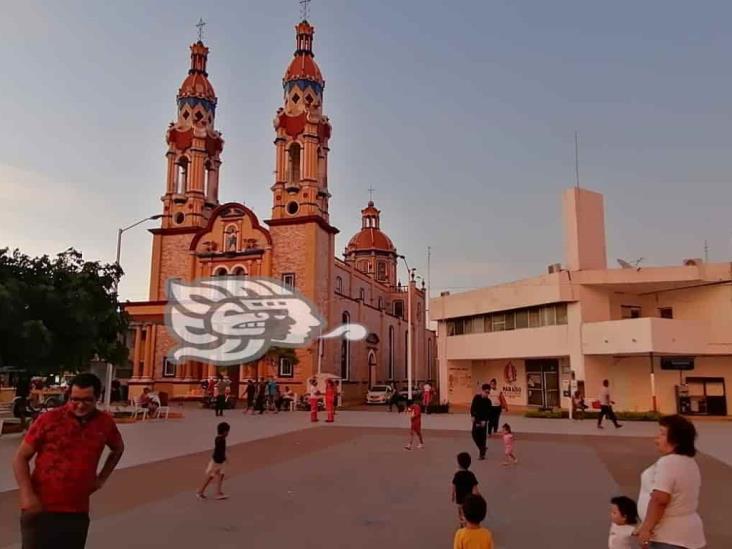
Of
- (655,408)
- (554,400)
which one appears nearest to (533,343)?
(554,400)

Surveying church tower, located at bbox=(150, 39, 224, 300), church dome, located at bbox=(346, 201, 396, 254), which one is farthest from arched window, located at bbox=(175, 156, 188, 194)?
church dome, located at bbox=(346, 201, 396, 254)

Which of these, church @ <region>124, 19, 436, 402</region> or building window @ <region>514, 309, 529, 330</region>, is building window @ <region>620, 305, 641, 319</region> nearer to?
building window @ <region>514, 309, 529, 330</region>

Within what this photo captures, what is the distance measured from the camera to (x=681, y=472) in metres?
Answer: 3.78

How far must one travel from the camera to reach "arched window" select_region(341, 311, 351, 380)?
1805 inches

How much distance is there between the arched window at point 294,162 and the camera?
45406 mm

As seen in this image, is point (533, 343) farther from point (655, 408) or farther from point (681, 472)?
point (681, 472)

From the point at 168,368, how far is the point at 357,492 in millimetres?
36896

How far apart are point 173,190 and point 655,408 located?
37.4 m

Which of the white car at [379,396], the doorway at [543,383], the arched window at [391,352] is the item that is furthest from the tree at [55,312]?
the arched window at [391,352]

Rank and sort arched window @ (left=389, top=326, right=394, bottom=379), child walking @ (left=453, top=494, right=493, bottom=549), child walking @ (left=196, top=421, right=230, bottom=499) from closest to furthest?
child walking @ (left=453, top=494, right=493, bottom=549)
child walking @ (left=196, top=421, right=230, bottom=499)
arched window @ (left=389, top=326, right=394, bottom=379)

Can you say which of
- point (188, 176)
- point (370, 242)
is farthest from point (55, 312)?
point (370, 242)

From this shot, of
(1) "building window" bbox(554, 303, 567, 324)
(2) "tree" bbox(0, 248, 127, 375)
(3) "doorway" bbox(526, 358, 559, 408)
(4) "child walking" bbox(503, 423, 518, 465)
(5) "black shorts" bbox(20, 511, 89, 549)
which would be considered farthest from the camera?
(3) "doorway" bbox(526, 358, 559, 408)

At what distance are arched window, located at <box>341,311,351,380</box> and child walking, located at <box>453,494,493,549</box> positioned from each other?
136 feet

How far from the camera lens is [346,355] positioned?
46.6 metres
